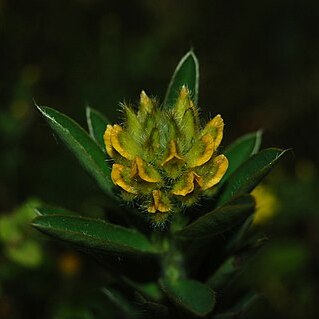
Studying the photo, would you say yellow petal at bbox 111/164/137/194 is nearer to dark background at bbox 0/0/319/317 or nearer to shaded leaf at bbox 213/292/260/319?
shaded leaf at bbox 213/292/260/319

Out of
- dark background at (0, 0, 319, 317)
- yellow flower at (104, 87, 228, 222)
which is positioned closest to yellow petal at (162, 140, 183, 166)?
yellow flower at (104, 87, 228, 222)

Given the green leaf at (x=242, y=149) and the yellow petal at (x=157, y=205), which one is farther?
the green leaf at (x=242, y=149)

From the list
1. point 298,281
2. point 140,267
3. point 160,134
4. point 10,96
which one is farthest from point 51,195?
point 160,134

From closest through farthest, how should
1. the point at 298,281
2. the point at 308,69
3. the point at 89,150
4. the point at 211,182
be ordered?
the point at 211,182
the point at 89,150
the point at 298,281
the point at 308,69

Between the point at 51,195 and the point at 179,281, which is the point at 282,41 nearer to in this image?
the point at 51,195

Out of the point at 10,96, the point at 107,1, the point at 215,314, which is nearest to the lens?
the point at 215,314

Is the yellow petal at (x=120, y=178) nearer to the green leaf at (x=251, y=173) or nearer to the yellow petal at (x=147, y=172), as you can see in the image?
the yellow petal at (x=147, y=172)

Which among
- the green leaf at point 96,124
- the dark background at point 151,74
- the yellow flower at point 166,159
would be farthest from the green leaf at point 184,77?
the dark background at point 151,74
